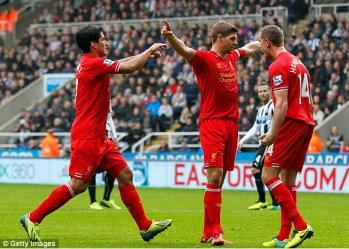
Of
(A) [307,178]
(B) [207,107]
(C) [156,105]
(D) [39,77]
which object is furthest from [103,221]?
(D) [39,77]

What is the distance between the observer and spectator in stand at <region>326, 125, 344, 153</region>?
90.0 ft

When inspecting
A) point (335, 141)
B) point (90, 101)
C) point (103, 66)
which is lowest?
point (335, 141)

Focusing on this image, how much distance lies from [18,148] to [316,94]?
1104cm

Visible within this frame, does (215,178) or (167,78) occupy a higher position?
(215,178)

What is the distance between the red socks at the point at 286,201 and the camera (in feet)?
35.9

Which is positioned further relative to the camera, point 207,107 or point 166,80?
point 166,80

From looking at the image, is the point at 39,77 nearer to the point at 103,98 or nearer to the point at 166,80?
the point at 166,80

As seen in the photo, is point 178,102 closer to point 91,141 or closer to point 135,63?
point 91,141

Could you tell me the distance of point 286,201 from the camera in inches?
436

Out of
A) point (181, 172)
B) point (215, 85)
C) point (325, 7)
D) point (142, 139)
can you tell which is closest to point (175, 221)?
point (215, 85)

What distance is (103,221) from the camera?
1507 cm

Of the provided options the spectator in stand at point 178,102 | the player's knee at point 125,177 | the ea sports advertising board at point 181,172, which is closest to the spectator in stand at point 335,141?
the ea sports advertising board at point 181,172

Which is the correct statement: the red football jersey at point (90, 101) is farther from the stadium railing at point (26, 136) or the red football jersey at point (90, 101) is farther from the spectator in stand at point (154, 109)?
the spectator in stand at point (154, 109)

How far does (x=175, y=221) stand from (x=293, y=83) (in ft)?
15.9
